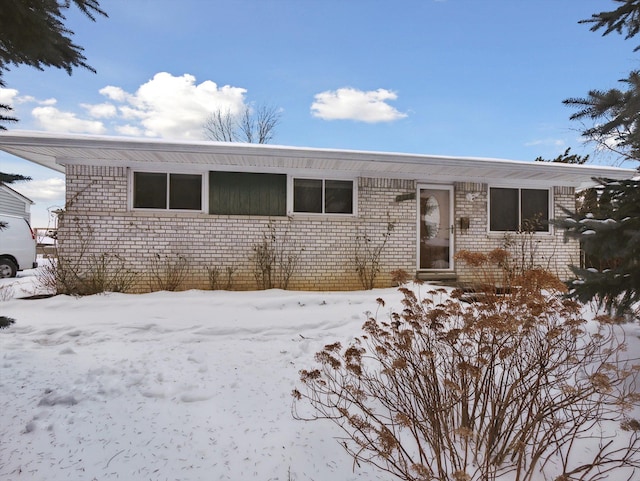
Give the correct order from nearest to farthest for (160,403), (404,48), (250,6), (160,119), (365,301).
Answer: (160,403) → (365,301) → (250,6) → (404,48) → (160,119)

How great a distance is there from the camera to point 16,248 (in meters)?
10.9

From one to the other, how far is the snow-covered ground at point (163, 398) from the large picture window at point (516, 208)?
16.2ft

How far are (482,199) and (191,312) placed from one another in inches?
275

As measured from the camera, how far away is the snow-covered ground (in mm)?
2162

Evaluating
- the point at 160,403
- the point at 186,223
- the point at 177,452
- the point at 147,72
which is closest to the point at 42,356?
the point at 160,403

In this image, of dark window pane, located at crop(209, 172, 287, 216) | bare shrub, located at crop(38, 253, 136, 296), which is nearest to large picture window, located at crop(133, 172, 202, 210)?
dark window pane, located at crop(209, 172, 287, 216)

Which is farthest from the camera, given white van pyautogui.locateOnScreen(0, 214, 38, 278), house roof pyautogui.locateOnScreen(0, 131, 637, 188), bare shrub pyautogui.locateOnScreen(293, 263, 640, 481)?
white van pyautogui.locateOnScreen(0, 214, 38, 278)

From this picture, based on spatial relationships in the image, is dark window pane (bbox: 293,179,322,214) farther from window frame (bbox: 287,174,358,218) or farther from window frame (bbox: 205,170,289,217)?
window frame (bbox: 205,170,289,217)

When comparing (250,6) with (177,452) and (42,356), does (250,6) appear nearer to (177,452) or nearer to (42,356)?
(42,356)

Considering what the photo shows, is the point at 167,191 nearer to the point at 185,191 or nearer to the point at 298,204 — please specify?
the point at 185,191

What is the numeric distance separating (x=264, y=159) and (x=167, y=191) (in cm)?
225

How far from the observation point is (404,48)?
7.98 metres

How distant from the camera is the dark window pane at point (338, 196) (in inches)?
314

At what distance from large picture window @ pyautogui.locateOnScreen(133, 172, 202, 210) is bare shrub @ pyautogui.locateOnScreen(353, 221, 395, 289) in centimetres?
353
